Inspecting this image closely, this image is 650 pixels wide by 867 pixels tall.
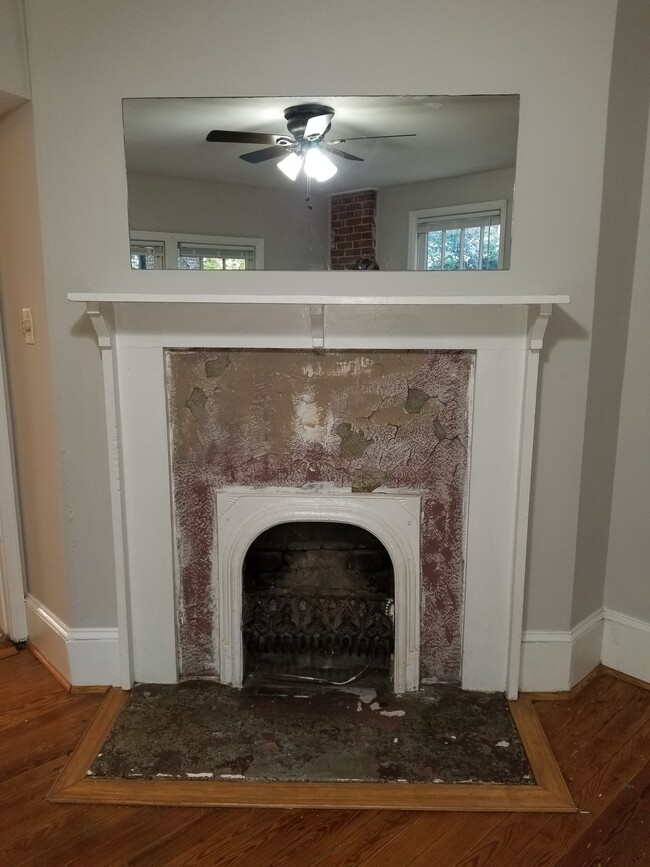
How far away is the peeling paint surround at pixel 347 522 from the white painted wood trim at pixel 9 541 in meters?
0.90

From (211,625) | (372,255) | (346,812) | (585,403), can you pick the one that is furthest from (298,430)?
(346,812)

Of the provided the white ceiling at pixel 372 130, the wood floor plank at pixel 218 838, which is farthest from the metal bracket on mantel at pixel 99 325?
the wood floor plank at pixel 218 838

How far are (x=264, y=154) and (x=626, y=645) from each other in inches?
86.9

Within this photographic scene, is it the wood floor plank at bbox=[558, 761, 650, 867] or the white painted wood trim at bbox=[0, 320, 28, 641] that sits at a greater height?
the white painted wood trim at bbox=[0, 320, 28, 641]

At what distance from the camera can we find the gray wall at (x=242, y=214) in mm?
1965

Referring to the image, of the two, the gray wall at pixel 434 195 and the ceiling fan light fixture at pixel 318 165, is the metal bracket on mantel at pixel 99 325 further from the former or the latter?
the gray wall at pixel 434 195

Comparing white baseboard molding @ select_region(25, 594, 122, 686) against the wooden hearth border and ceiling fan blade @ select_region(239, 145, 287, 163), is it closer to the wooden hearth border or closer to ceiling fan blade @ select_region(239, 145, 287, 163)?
the wooden hearth border

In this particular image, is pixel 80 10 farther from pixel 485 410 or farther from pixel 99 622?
pixel 99 622

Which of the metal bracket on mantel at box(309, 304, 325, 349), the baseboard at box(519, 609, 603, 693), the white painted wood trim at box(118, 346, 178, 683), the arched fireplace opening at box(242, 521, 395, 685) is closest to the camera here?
the metal bracket on mantel at box(309, 304, 325, 349)

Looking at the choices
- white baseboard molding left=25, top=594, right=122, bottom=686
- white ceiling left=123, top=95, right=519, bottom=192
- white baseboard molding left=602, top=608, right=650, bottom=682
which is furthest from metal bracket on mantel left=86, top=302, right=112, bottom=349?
white baseboard molding left=602, top=608, right=650, bottom=682

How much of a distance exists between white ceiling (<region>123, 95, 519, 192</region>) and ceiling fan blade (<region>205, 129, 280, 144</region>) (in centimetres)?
1

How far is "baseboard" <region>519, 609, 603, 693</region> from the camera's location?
89.6 inches

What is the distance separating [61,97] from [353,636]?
2098 millimetres

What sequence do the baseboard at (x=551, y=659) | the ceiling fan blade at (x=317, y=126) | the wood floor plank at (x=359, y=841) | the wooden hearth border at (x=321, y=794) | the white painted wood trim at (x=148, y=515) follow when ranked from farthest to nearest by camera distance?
1. the baseboard at (x=551, y=659)
2. the white painted wood trim at (x=148, y=515)
3. the ceiling fan blade at (x=317, y=126)
4. the wooden hearth border at (x=321, y=794)
5. the wood floor plank at (x=359, y=841)
